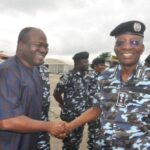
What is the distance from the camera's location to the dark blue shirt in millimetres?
3883

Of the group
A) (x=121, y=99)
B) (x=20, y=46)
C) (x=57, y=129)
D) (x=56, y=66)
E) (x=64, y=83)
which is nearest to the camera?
(x=121, y=99)

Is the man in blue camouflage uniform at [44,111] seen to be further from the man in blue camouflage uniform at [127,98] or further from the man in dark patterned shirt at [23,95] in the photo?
the man in blue camouflage uniform at [127,98]

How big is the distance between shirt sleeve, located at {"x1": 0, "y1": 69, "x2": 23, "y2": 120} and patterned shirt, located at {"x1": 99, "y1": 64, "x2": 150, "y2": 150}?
88 cm

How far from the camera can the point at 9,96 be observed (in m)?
3.87

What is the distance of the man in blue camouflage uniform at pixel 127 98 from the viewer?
3984mm

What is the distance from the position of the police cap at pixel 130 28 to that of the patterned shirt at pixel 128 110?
0.34 meters

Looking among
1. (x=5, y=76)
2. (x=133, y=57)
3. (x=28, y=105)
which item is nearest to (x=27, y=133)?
(x=28, y=105)

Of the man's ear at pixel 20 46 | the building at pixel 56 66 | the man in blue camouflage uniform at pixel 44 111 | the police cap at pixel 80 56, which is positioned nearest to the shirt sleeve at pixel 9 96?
the man's ear at pixel 20 46

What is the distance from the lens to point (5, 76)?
391cm

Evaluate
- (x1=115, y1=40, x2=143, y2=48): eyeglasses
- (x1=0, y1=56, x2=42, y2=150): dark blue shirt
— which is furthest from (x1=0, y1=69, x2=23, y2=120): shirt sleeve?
(x1=115, y1=40, x2=143, y2=48): eyeglasses

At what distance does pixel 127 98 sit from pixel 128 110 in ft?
0.38

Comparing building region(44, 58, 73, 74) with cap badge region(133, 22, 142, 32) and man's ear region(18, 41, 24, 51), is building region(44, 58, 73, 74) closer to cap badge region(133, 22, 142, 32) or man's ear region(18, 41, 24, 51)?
man's ear region(18, 41, 24, 51)

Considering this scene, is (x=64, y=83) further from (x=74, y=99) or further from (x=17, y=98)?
(x=17, y=98)

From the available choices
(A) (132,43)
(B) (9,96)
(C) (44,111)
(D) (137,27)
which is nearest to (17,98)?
(B) (9,96)
